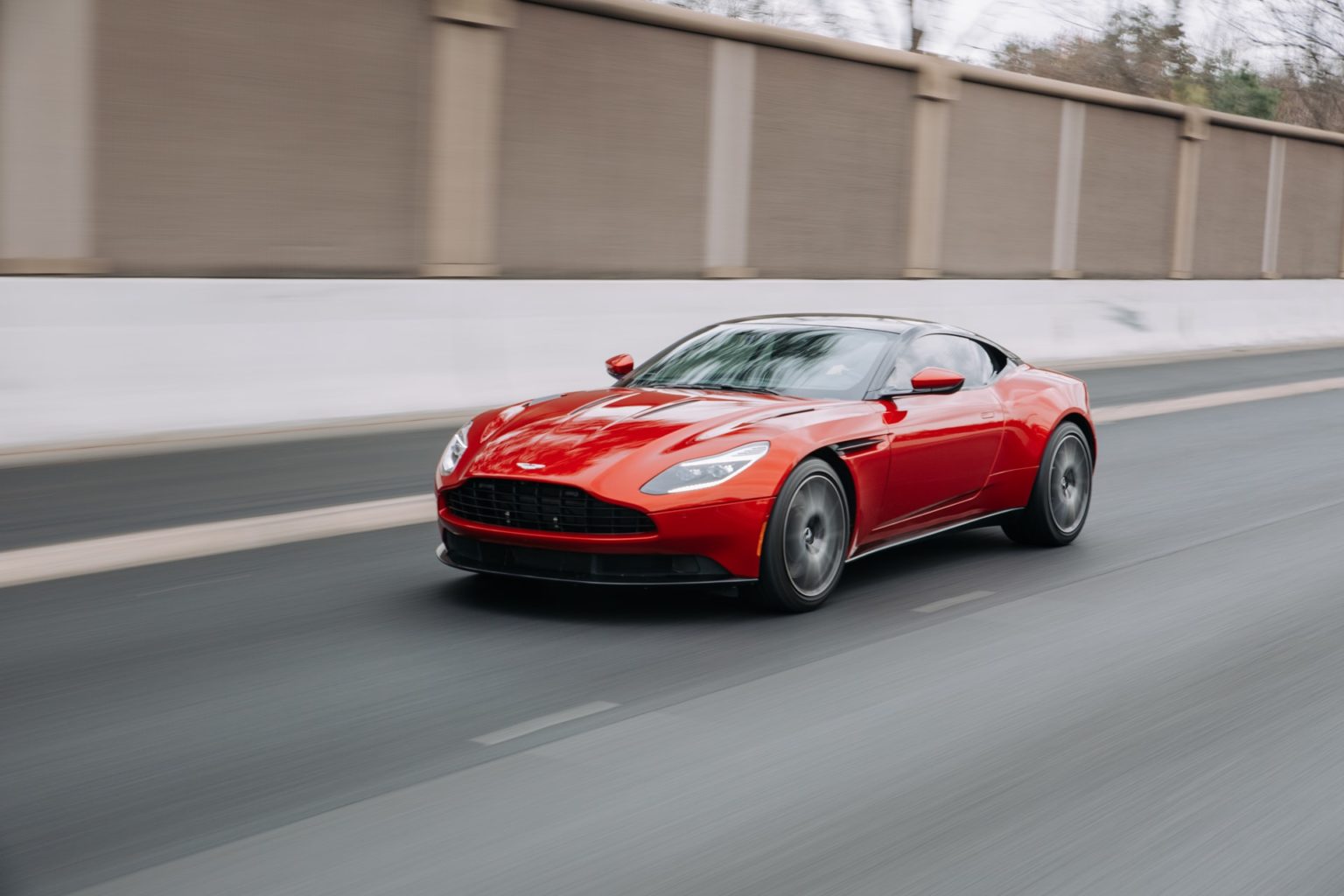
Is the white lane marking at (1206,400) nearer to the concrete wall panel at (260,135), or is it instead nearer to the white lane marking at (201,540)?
the concrete wall panel at (260,135)

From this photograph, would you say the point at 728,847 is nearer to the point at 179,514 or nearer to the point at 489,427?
the point at 489,427

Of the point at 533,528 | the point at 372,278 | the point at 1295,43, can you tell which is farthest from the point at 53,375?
the point at 1295,43

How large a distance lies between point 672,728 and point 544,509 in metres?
1.60

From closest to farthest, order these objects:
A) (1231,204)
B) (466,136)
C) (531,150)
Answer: (466,136), (531,150), (1231,204)

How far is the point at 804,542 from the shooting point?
7117mm

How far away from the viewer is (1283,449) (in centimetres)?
1417

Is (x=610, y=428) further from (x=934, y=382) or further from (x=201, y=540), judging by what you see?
(x=201, y=540)

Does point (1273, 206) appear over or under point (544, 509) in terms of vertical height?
over

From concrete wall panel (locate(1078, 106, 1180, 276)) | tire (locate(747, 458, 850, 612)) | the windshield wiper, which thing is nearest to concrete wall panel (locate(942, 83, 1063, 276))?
concrete wall panel (locate(1078, 106, 1180, 276))

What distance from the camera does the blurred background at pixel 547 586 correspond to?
4543 mm

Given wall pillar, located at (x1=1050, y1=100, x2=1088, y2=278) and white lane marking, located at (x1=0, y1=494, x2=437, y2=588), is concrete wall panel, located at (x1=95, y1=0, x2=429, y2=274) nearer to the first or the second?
white lane marking, located at (x1=0, y1=494, x2=437, y2=588)

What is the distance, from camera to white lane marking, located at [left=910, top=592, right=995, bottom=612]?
7.44 meters

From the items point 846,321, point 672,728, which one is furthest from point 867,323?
point 672,728

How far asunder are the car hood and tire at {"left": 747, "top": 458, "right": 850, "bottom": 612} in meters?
0.31
